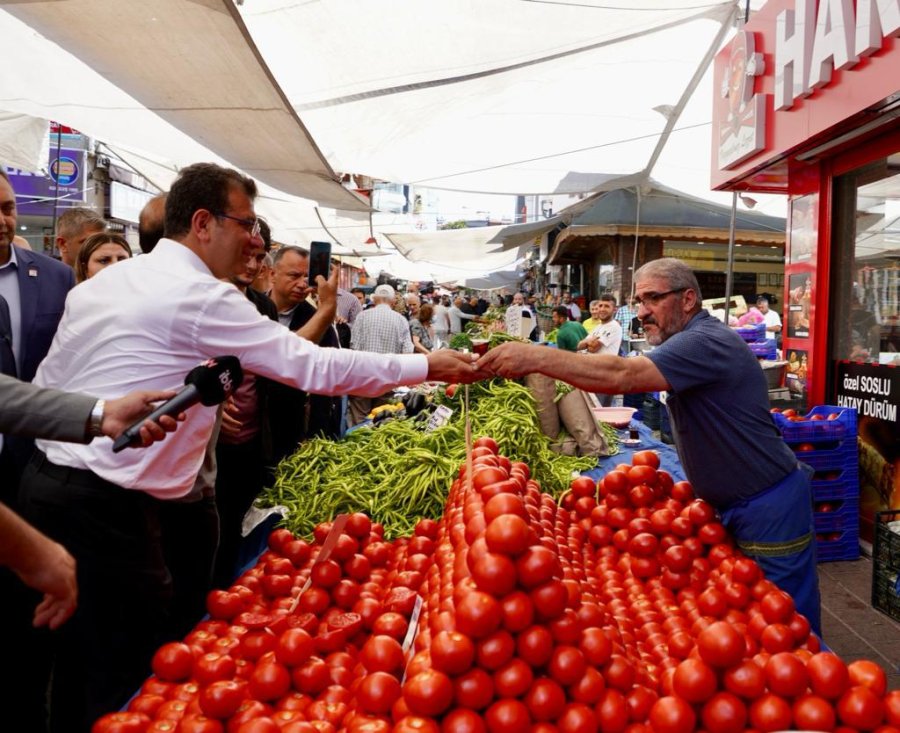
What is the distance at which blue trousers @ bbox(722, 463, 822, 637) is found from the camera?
9.12 ft

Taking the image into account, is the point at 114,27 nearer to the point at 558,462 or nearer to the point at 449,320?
the point at 558,462

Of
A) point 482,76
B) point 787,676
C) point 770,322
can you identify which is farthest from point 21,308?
point 770,322

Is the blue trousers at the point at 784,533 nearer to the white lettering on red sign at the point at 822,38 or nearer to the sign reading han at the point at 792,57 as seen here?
the sign reading han at the point at 792,57

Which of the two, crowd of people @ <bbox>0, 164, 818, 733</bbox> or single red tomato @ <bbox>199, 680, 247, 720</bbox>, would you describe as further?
crowd of people @ <bbox>0, 164, 818, 733</bbox>

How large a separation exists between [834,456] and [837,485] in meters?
0.25

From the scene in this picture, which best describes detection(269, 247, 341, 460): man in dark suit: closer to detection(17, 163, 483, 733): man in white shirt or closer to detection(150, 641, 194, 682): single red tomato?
detection(17, 163, 483, 733): man in white shirt

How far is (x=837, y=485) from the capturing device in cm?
504

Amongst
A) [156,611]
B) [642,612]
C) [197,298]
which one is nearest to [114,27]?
[197,298]

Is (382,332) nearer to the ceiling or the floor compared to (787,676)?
nearer to the ceiling

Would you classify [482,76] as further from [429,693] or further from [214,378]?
[429,693]

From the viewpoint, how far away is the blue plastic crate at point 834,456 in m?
4.96

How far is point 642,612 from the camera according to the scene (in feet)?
7.87

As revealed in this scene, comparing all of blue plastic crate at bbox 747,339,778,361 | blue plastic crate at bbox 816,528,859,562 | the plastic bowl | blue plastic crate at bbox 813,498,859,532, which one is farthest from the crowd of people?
blue plastic crate at bbox 747,339,778,361

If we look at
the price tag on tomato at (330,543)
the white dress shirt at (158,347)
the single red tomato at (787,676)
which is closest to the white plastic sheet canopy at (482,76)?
the white dress shirt at (158,347)
